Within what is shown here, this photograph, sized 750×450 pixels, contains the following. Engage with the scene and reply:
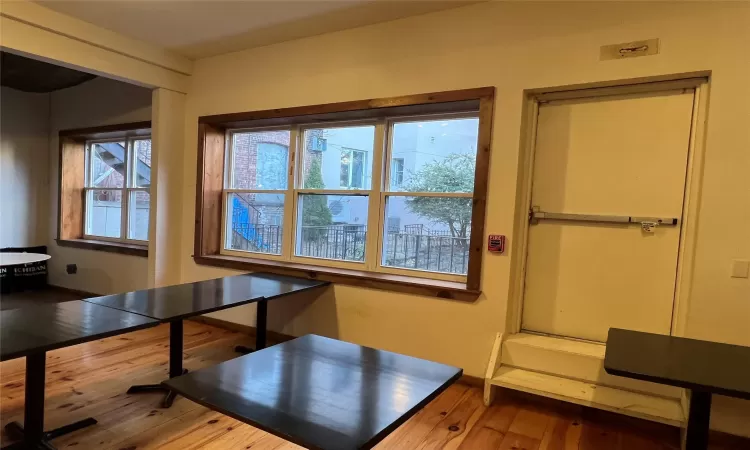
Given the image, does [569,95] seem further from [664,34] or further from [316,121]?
[316,121]

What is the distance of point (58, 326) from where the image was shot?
6.27ft

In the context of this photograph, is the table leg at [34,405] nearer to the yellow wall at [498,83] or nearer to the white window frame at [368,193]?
the yellow wall at [498,83]

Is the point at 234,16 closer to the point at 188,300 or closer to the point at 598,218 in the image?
the point at 188,300

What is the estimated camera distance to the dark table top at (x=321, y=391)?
47.5 inches

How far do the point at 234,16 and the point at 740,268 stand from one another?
143 inches

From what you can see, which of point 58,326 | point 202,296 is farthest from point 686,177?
point 58,326

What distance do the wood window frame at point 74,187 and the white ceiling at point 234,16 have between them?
193 centimetres

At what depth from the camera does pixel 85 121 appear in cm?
520

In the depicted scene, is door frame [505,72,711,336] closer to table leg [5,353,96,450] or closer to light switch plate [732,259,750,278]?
light switch plate [732,259,750,278]

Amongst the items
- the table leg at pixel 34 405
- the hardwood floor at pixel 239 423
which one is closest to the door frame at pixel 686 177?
the hardwood floor at pixel 239 423

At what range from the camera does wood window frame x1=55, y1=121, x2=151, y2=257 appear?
17.0 ft

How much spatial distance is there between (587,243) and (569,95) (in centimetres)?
96

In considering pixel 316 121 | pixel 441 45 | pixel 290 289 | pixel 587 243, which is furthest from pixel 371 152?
pixel 587 243

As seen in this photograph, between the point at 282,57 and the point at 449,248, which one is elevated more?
the point at 282,57
